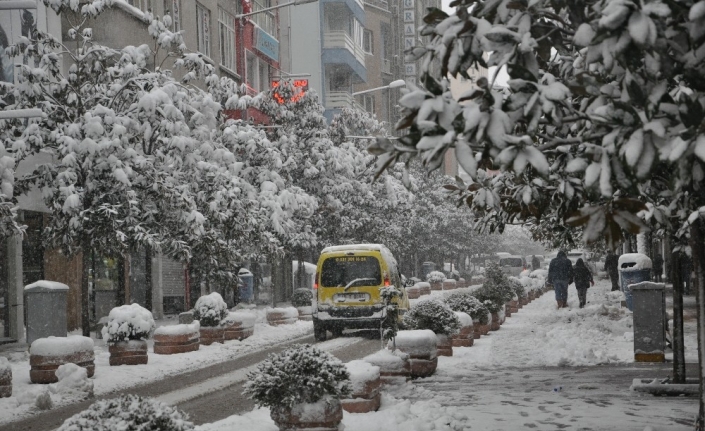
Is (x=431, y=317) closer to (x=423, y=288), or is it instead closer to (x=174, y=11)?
→ (x=174, y=11)

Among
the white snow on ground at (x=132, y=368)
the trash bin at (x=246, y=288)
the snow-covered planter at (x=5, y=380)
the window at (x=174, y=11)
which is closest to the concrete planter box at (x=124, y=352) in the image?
the white snow on ground at (x=132, y=368)

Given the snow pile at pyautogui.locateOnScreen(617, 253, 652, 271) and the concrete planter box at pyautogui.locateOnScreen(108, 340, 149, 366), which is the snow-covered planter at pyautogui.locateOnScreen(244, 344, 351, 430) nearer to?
the concrete planter box at pyautogui.locateOnScreen(108, 340, 149, 366)

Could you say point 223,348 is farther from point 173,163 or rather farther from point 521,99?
point 521,99

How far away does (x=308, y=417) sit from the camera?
7656mm

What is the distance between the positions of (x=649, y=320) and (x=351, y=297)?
8024mm

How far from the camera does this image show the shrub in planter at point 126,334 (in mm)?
16328

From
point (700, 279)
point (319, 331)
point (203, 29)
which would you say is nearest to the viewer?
point (700, 279)

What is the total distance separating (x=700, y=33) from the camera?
361 centimetres

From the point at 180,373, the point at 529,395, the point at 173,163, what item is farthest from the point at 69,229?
the point at 529,395

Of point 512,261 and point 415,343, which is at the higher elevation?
point 415,343

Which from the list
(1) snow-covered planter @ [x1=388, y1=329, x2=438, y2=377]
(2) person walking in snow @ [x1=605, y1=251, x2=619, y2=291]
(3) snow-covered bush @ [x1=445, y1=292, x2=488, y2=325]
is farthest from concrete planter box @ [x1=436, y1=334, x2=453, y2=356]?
(2) person walking in snow @ [x1=605, y1=251, x2=619, y2=291]

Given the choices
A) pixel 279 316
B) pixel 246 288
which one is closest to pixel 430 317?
pixel 279 316

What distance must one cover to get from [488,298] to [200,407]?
1248 centimetres

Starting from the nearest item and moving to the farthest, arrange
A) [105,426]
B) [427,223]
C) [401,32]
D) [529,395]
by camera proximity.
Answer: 1. [105,426]
2. [529,395]
3. [427,223]
4. [401,32]
